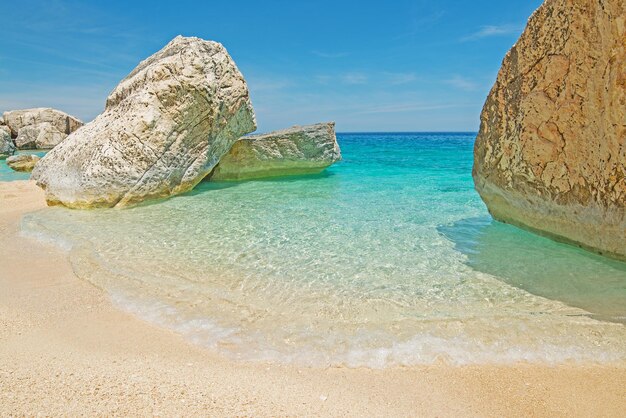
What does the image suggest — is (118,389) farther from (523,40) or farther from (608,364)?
(523,40)

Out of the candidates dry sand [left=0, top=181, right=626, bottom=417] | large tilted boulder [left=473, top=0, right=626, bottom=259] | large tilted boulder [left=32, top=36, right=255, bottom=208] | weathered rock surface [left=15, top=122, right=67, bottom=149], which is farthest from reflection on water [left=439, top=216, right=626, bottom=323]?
weathered rock surface [left=15, top=122, right=67, bottom=149]

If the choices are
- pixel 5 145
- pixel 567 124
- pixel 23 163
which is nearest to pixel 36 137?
pixel 5 145

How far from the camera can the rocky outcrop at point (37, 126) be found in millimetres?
31781

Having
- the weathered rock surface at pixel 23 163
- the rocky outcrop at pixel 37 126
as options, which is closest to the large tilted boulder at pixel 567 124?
the weathered rock surface at pixel 23 163

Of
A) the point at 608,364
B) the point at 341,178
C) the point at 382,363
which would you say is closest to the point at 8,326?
the point at 382,363

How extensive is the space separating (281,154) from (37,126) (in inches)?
Answer: 1123

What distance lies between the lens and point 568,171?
500 centimetres

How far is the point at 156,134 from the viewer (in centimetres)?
888

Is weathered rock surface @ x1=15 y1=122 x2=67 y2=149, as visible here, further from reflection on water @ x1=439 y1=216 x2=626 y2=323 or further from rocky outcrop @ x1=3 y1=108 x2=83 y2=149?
reflection on water @ x1=439 y1=216 x2=626 y2=323

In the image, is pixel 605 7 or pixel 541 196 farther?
pixel 541 196

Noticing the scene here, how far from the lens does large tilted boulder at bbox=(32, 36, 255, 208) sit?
852cm

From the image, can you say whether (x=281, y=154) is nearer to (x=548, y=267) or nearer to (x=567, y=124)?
(x=567, y=124)

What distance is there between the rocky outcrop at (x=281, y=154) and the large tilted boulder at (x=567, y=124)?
8866mm

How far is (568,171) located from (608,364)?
292cm
